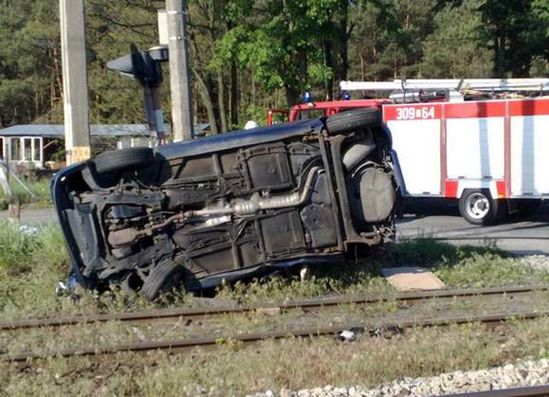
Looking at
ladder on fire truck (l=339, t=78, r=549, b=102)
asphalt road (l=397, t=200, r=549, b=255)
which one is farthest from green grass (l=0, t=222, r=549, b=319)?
ladder on fire truck (l=339, t=78, r=549, b=102)

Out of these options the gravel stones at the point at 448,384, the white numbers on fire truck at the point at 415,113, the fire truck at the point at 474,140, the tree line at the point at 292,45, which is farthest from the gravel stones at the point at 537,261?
the tree line at the point at 292,45

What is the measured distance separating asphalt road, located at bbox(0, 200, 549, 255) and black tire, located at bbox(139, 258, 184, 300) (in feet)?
13.8

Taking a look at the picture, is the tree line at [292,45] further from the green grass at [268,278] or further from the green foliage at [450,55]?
the green grass at [268,278]

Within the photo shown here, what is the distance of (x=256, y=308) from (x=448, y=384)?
2.99 meters

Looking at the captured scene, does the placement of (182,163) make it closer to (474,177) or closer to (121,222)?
(121,222)

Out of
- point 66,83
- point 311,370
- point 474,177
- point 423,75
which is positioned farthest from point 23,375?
point 423,75

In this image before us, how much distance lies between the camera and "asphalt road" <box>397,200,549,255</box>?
1466 cm

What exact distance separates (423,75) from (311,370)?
49.5 m

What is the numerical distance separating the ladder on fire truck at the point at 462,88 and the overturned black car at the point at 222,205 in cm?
963

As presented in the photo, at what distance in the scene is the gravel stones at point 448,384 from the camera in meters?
6.13

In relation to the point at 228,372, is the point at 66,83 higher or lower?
higher

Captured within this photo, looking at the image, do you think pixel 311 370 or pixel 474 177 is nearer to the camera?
pixel 311 370

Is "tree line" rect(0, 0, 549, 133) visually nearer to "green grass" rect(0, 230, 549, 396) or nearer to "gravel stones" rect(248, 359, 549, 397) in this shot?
"green grass" rect(0, 230, 549, 396)

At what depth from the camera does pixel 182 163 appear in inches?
368
